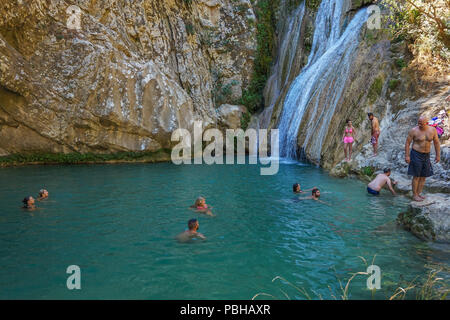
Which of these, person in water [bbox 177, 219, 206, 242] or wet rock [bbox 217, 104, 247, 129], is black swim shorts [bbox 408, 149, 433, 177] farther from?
wet rock [bbox 217, 104, 247, 129]

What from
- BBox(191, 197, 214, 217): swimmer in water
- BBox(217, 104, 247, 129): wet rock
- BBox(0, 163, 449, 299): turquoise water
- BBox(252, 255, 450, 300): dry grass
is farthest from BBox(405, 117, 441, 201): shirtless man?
BBox(217, 104, 247, 129): wet rock

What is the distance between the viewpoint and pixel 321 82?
17.4m

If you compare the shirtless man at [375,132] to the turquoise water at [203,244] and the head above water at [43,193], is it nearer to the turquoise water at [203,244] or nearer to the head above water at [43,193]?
the turquoise water at [203,244]

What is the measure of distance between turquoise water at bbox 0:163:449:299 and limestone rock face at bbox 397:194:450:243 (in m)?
0.23

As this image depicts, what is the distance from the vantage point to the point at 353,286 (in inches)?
171

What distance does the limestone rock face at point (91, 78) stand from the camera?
15.9 meters

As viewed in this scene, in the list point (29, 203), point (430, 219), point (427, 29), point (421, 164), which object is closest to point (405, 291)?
point (430, 219)

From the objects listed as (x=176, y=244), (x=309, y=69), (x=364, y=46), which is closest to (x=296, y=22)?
(x=309, y=69)

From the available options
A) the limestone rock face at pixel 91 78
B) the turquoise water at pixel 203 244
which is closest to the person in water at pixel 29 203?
the turquoise water at pixel 203 244

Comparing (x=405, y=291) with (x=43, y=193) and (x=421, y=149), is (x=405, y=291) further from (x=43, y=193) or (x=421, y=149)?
(x=43, y=193)

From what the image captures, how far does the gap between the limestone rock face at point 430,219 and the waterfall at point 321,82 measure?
353 inches

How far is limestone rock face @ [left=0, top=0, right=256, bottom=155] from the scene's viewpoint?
52.0 feet

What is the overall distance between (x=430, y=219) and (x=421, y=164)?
1720 millimetres

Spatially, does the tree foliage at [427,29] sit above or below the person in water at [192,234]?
above
